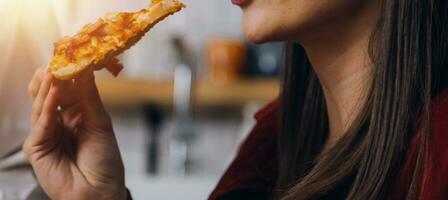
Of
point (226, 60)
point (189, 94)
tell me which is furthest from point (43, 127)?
point (226, 60)

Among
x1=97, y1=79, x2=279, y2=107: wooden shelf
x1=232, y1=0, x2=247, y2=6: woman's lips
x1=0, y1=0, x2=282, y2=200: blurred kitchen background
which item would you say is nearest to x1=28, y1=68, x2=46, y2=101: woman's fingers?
x1=232, y1=0, x2=247, y2=6: woman's lips

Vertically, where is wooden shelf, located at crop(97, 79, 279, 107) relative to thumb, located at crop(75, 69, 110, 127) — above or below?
below

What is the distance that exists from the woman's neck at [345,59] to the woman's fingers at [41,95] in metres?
0.19

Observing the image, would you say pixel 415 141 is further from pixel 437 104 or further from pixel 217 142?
pixel 217 142

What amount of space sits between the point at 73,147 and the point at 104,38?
118mm

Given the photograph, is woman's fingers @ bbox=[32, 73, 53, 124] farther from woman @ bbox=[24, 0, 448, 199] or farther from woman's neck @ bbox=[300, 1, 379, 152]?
woman's neck @ bbox=[300, 1, 379, 152]

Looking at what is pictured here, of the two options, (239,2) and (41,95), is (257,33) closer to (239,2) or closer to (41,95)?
(239,2)

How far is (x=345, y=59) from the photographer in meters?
0.57

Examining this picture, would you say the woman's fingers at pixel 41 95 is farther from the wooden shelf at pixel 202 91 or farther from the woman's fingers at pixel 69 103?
the wooden shelf at pixel 202 91

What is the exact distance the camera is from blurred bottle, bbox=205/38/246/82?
1502 mm

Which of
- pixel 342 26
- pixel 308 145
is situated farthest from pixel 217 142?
pixel 342 26

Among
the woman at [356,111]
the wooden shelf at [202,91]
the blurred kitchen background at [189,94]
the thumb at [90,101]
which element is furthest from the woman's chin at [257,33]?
the wooden shelf at [202,91]

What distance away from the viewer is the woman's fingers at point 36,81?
18.3 inches

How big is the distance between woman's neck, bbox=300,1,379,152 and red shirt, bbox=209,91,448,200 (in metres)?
0.07
